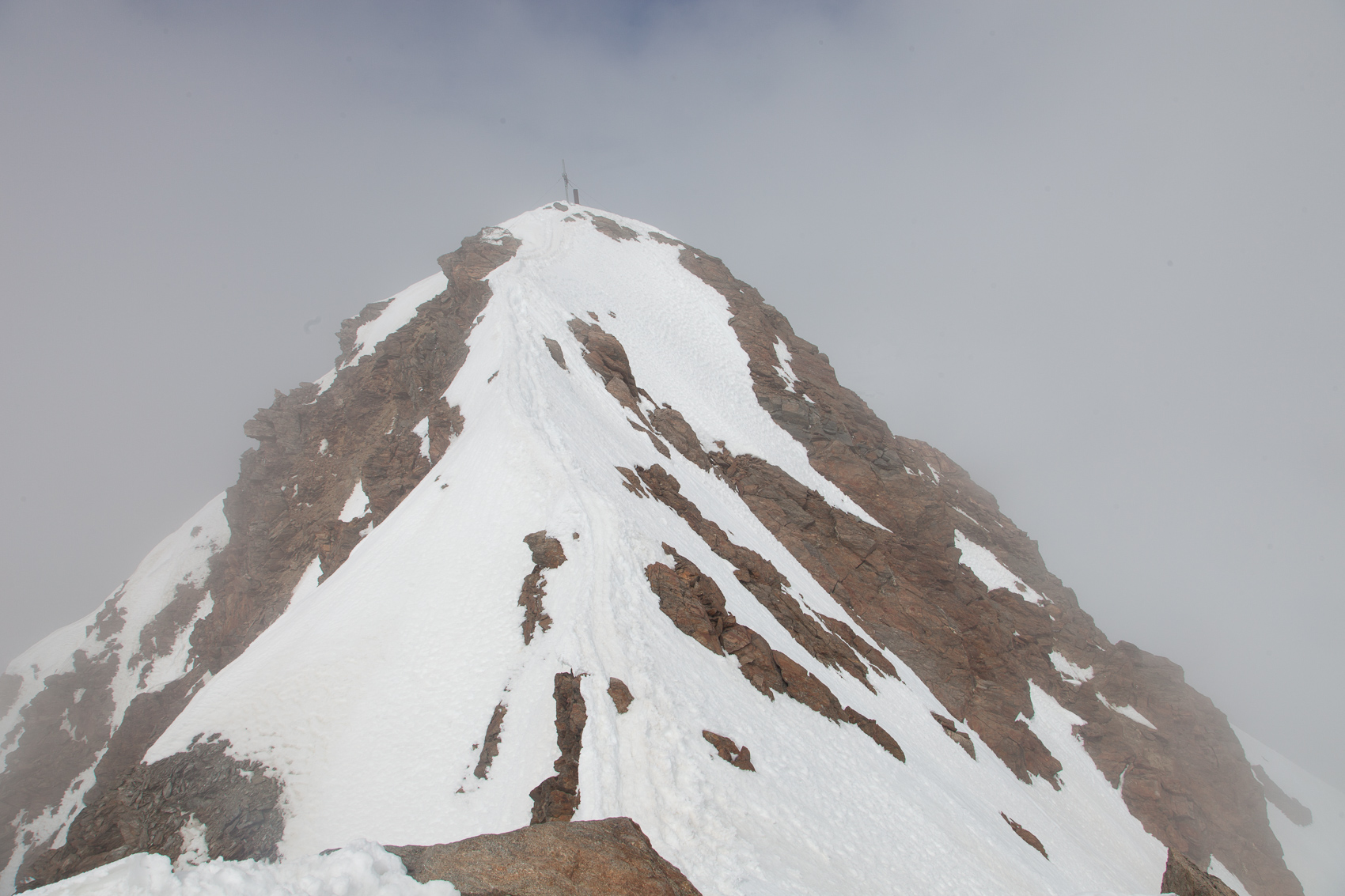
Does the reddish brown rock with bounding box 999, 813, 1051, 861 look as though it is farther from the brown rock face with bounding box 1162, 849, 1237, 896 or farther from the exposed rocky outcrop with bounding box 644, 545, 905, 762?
the brown rock face with bounding box 1162, 849, 1237, 896

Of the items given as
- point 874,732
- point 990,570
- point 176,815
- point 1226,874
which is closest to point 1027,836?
point 874,732

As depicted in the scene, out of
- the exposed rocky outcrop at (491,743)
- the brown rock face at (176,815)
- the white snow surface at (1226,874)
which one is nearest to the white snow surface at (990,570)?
the white snow surface at (1226,874)

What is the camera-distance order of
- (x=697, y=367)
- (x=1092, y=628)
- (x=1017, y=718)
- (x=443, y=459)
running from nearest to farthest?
(x=443, y=459) < (x=1017, y=718) < (x=697, y=367) < (x=1092, y=628)

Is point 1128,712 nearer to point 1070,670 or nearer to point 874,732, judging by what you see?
point 1070,670

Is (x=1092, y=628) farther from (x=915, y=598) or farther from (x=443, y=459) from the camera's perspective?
(x=443, y=459)

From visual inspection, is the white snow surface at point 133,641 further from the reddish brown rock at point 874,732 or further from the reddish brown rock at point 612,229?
the reddish brown rock at point 874,732

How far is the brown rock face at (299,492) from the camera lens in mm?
26891

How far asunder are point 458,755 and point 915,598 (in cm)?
2699

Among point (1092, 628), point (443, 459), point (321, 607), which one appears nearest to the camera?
point (321, 607)

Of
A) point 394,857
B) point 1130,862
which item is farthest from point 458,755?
point 1130,862

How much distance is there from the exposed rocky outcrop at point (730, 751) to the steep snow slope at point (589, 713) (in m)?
0.15

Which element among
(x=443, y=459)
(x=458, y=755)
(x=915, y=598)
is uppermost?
(x=443, y=459)

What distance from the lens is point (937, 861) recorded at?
12.2m

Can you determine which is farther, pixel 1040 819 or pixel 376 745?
pixel 1040 819
